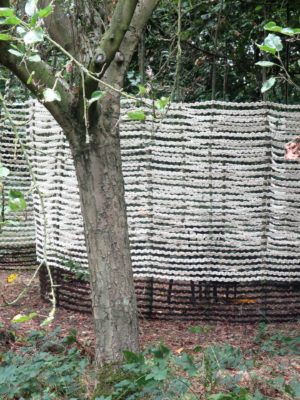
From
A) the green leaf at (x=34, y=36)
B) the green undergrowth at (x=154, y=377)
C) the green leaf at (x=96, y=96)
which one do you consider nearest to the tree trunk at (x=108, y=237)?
the green undergrowth at (x=154, y=377)

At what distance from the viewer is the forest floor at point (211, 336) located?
14.9 ft

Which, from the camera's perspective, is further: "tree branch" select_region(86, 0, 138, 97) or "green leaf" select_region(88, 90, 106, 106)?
"tree branch" select_region(86, 0, 138, 97)

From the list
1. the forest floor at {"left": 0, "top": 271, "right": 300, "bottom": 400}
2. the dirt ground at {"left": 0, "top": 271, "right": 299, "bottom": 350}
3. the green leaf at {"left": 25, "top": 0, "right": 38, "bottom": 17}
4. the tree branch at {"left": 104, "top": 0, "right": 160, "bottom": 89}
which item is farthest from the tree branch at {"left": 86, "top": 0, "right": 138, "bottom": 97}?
the dirt ground at {"left": 0, "top": 271, "right": 299, "bottom": 350}

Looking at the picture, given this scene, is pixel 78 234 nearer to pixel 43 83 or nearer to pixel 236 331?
pixel 236 331

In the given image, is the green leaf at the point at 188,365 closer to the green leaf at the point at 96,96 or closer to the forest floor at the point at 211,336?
the forest floor at the point at 211,336

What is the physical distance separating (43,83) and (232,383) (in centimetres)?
207

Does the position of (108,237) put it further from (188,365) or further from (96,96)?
(96,96)

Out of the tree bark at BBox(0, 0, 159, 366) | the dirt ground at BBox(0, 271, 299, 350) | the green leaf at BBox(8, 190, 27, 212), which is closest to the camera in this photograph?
the green leaf at BBox(8, 190, 27, 212)

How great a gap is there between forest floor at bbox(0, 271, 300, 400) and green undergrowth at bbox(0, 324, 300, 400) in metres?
0.02

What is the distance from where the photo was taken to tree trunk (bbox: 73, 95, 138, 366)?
13.1 ft

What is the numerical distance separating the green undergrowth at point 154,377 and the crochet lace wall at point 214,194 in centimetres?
125

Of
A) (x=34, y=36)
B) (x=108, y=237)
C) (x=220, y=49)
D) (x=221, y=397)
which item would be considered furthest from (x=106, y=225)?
(x=220, y=49)

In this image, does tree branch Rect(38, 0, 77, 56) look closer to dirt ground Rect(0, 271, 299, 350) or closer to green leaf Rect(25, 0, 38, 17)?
green leaf Rect(25, 0, 38, 17)

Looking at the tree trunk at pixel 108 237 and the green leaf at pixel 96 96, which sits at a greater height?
the green leaf at pixel 96 96
